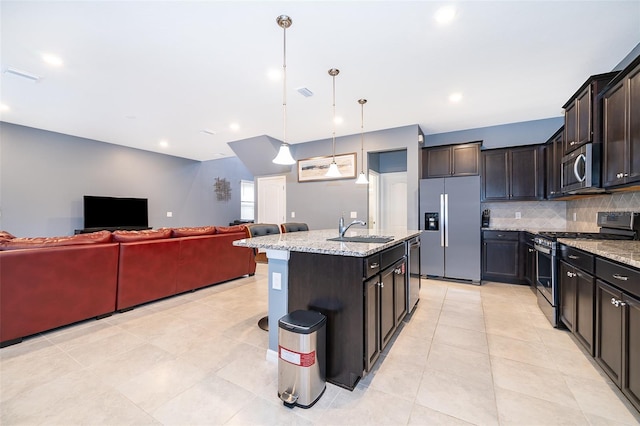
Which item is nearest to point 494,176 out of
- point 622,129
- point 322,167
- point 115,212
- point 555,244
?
point 555,244

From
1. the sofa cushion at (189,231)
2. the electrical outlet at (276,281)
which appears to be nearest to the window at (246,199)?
the sofa cushion at (189,231)

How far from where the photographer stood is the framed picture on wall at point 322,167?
5.26 metres

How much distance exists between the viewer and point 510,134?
4.61 meters

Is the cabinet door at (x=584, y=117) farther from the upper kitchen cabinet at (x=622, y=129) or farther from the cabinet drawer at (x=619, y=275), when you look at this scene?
the cabinet drawer at (x=619, y=275)

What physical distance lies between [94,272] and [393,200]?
518cm

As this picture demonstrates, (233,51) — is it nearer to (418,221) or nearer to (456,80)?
(456,80)

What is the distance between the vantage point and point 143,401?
5.37ft

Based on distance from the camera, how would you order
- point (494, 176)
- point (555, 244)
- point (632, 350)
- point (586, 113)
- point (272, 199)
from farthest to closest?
point (272, 199) → point (494, 176) → point (555, 244) → point (586, 113) → point (632, 350)

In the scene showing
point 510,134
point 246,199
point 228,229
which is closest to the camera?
point 228,229

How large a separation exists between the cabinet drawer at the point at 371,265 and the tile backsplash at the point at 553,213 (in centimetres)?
305

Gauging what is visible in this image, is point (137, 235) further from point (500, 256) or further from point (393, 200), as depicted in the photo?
point (500, 256)

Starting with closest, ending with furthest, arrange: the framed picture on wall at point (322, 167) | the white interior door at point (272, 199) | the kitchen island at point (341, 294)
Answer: the kitchen island at point (341, 294)
the framed picture on wall at point (322, 167)
the white interior door at point (272, 199)

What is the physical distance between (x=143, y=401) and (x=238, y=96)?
3.41m

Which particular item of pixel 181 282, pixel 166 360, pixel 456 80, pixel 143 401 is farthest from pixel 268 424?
pixel 456 80
